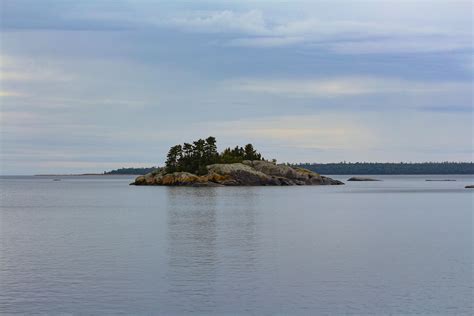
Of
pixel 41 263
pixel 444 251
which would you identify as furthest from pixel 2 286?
pixel 444 251

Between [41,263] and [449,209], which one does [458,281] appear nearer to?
[41,263]

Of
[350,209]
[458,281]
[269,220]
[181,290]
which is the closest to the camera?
[181,290]

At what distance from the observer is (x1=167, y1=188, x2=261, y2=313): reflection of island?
30391 millimetres

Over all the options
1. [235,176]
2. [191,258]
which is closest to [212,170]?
[235,176]

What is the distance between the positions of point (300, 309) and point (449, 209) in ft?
224

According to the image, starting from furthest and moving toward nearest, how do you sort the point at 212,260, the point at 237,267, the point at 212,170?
the point at 212,170, the point at 212,260, the point at 237,267

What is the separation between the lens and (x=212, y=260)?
40781 mm

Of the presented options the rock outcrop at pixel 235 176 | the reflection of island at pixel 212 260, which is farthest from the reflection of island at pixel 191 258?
the rock outcrop at pixel 235 176

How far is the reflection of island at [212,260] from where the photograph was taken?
3039 cm

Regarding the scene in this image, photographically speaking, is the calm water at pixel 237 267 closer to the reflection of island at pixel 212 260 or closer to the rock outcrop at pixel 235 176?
the reflection of island at pixel 212 260

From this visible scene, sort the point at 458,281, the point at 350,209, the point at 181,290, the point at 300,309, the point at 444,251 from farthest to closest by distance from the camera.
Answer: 1. the point at 350,209
2. the point at 444,251
3. the point at 458,281
4. the point at 181,290
5. the point at 300,309

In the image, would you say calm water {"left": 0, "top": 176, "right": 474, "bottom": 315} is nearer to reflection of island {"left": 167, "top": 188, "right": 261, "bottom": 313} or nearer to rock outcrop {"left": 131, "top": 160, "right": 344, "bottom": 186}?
reflection of island {"left": 167, "top": 188, "right": 261, "bottom": 313}

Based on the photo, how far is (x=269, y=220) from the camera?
234ft

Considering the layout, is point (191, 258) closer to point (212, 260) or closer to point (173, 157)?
point (212, 260)
